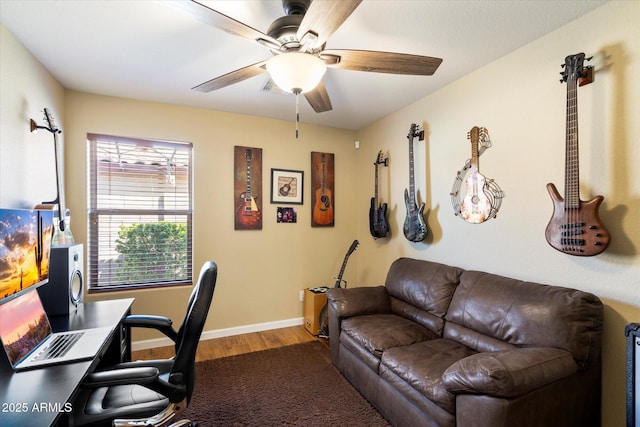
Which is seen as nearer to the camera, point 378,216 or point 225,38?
point 225,38

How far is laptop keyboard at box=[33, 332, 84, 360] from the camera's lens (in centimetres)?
132

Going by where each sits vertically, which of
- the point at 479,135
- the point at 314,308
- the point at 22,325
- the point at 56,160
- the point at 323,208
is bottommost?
the point at 314,308

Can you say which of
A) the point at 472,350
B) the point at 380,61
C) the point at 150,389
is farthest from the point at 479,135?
the point at 150,389

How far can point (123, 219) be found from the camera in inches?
117

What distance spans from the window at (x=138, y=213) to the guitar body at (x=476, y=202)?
275 cm

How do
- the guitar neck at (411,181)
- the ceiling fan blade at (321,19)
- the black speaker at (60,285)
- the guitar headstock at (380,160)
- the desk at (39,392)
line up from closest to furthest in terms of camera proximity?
the desk at (39,392) < the ceiling fan blade at (321,19) < the black speaker at (60,285) < the guitar neck at (411,181) < the guitar headstock at (380,160)

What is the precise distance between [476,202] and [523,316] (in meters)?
0.95

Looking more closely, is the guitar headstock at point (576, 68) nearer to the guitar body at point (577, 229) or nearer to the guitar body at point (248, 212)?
the guitar body at point (577, 229)

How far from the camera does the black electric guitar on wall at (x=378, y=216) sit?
337 centimetres

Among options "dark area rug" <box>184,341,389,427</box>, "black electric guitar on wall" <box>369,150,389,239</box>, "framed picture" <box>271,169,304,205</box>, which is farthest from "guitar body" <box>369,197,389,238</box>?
"dark area rug" <box>184,341,389,427</box>

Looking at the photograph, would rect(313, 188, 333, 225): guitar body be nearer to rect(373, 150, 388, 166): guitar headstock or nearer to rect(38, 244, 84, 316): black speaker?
rect(373, 150, 388, 166): guitar headstock

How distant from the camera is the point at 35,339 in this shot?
1.42 meters

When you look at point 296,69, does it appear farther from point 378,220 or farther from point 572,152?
point 378,220

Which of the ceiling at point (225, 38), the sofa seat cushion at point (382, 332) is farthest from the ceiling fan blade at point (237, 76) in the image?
the sofa seat cushion at point (382, 332)
